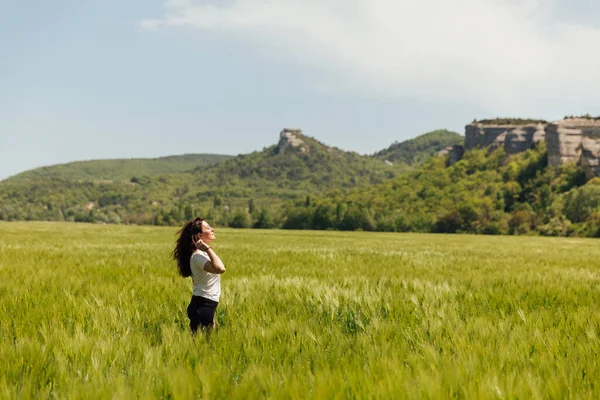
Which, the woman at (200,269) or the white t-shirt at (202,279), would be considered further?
the white t-shirt at (202,279)

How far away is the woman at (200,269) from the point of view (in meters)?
4.70

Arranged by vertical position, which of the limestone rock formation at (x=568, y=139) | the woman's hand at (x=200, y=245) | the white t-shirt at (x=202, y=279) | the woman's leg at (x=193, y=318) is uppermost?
the limestone rock formation at (x=568, y=139)

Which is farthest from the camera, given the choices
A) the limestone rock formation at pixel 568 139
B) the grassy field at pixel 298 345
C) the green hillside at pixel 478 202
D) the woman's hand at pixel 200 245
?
the limestone rock formation at pixel 568 139

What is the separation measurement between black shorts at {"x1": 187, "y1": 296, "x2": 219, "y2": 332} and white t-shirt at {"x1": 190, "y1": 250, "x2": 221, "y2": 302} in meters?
0.06

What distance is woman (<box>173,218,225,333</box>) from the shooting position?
4.70 m

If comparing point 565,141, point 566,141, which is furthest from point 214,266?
point 566,141

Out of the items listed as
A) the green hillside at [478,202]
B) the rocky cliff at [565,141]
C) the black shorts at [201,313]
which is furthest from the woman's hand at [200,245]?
the rocky cliff at [565,141]

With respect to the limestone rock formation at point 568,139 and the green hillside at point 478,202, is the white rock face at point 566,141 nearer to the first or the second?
the limestone rock formation at point 568,139

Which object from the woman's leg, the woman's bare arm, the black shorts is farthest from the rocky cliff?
the woman's leg

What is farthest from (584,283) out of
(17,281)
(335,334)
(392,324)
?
(17,281)

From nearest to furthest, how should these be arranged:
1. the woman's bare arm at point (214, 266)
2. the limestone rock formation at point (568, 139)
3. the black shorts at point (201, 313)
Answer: the black shorts at point (201, 313) < the woman's bare arm at point (214, 266) < the limestone rock formation at point (568, 139)

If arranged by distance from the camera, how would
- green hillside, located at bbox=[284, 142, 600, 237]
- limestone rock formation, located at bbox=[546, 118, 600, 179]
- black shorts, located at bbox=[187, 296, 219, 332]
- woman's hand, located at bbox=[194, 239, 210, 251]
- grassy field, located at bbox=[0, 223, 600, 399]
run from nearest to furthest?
grassy field, located at bbox=[0, 223, 600, 399] → black shorts, located at bbox=[187, 296, 219, 332] → woman's hand, located at bbox=[194, 239, 210, 251] → green hillside, located at bbox=[284, 142, 600, 237] → limestone rock formation, located at bbox=[546, 118, 600, 179]

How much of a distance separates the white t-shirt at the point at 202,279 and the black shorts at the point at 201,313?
0.19 feet

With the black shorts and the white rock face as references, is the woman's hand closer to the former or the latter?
the black shorts
